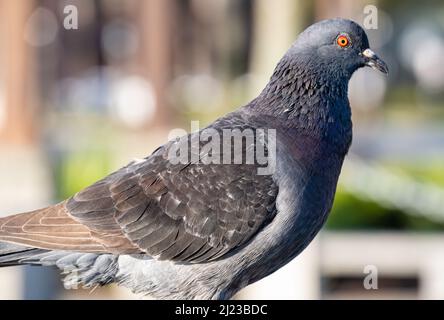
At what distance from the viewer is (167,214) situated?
498 centimetres

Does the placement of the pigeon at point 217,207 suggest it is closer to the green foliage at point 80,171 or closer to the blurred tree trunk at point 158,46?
the green foliage at point 80,171

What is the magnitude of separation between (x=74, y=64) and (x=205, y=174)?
2468 cm

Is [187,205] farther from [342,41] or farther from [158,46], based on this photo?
[158,46]

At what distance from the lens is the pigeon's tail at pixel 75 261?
4922 mm

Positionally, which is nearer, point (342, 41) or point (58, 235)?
point (58, 235)

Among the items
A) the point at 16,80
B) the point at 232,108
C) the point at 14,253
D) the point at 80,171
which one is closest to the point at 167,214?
the point at 14,253

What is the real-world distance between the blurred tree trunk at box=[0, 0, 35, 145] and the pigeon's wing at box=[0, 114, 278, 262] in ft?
33.3

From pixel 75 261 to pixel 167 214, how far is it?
519mm

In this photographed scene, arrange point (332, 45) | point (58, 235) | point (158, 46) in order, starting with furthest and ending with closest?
point (158, 46)
point (332, 45)
point (58, 235)

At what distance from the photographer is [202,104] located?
24547 millimetres

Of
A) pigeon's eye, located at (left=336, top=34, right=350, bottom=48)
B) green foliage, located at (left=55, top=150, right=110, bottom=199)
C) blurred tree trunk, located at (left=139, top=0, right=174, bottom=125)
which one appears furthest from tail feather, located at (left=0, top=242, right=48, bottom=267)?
blurred tree trunk, located at (left=139, top=0, right=174, bottom=125)

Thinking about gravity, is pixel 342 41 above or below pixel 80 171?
above

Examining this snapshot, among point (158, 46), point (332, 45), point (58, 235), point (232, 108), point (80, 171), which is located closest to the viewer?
point (58, 235)

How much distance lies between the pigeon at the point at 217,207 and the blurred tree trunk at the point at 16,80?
10.2m
